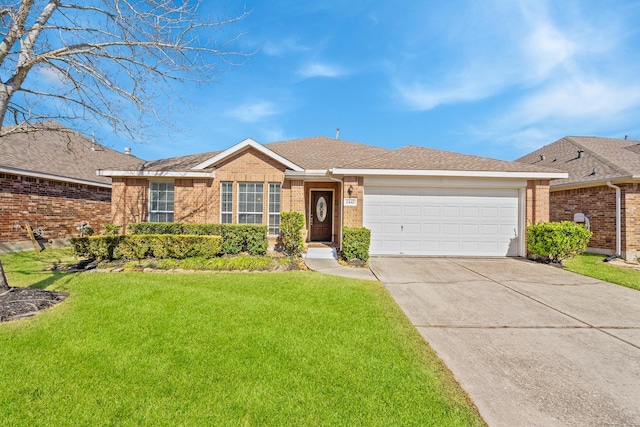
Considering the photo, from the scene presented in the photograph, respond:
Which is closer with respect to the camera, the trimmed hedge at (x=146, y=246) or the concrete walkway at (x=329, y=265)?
the concrete walkway at (x=329, y=265)

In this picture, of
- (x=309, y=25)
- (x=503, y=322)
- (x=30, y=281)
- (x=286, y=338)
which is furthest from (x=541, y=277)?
(x=30, y=281)

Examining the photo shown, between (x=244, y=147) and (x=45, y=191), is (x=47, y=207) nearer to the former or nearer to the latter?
(x=45, y=191)

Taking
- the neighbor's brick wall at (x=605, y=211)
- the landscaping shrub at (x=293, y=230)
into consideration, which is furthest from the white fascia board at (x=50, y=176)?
the neighbor's brick wall at (x=605, y=211)

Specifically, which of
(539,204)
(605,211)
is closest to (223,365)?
(539,204)

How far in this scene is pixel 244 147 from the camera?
10609 millimetres

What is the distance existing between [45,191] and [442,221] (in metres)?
16.4

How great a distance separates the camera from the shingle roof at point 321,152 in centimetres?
1158

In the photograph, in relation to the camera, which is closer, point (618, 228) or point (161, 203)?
point (618, 228)

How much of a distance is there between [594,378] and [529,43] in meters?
10.4

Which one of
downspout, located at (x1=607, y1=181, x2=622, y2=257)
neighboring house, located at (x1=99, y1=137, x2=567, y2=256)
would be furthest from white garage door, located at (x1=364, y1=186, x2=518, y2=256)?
downspout, located at (x1=607, y1=181, x2=622, y2=257)

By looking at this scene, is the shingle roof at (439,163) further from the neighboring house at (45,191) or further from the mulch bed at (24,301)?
the neighboring house at (45,191)

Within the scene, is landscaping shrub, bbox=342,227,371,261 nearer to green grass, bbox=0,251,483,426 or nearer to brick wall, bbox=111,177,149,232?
green grass, bbox=0,251,483,426

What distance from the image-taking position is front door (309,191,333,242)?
478 inches

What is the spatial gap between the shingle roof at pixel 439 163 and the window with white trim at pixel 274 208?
3142 millimetres
